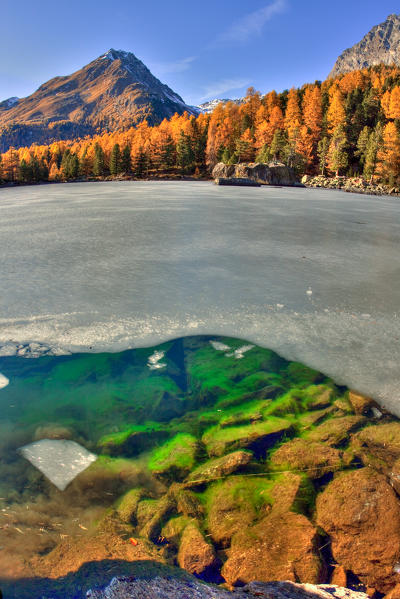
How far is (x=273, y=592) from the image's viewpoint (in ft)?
4.94

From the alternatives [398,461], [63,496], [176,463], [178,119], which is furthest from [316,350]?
[178,119]

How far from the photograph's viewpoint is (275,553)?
72.7 inches

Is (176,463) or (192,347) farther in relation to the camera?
(192,347)

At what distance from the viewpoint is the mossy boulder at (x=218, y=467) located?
2452 millimetres

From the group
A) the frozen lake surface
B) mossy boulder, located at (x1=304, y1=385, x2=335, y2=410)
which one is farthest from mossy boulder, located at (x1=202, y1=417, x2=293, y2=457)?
the frozen lake surface

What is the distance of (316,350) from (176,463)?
204cm

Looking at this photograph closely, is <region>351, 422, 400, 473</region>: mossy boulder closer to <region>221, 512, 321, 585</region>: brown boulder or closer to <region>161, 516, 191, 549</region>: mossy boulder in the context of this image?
<region>221, 512, 321, 585</region>: brown boulder

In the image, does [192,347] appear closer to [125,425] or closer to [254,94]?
[125,425]

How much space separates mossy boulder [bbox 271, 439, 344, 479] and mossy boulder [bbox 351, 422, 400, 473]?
194mm

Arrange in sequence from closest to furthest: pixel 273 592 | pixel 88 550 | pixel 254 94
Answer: pixel 273 592
pixel 88 550
pixel 254 94

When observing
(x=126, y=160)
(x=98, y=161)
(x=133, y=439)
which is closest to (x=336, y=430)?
(x=133, y=439)

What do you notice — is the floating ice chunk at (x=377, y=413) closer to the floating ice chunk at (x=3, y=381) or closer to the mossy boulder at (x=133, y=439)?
the mossy boulder at (x=133, y=439)

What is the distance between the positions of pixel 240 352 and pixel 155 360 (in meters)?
0.99

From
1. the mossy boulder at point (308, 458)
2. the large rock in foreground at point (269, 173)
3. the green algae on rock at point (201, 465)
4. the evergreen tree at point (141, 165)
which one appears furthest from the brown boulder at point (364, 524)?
the evergreen tree at point (141, 165)
